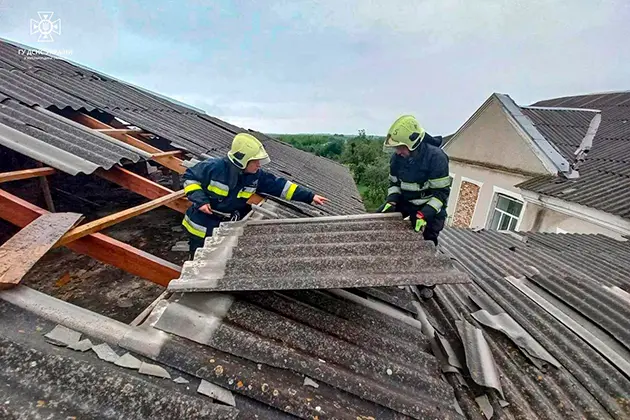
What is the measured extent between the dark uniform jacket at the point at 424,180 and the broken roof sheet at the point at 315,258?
2.13 ft

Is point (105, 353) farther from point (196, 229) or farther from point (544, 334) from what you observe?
point (544, 334)

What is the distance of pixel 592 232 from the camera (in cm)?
673

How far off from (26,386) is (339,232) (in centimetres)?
164

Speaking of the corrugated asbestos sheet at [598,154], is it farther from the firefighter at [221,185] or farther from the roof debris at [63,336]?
the roof debris at [63,336]

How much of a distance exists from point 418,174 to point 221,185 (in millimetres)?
1847

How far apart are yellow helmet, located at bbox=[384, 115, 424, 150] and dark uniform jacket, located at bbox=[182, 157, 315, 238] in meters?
1.45

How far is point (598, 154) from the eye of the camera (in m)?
8.45

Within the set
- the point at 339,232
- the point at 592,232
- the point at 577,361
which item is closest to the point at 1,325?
the point at 339,232

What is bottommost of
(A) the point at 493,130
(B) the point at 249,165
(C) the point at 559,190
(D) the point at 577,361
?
(D) the point at 577,361

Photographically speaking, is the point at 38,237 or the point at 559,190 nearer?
the point at 38,237

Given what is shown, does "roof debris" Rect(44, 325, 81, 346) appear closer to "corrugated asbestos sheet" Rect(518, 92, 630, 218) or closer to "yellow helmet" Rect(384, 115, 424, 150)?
"yellow helmet" Rect(384, 115, 424, 150)

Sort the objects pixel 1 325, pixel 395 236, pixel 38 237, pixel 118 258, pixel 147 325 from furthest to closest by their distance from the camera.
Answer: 1. pixel 395 236
2. pixel 118 258
3. pixel 38 237
4. pixel 147 325
5. pixel 1 325

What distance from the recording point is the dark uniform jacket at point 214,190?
287cm

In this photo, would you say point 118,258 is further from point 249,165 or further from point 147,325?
point 249,165
